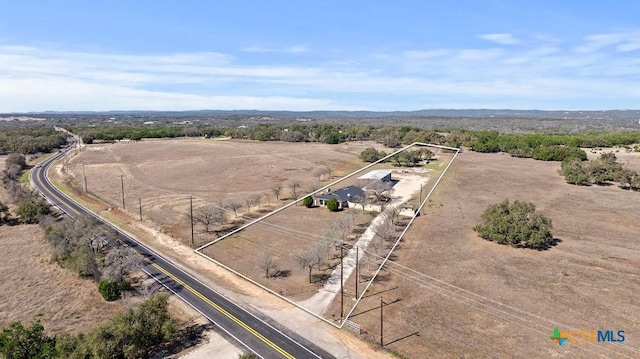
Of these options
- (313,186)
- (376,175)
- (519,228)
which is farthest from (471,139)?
(519,228)

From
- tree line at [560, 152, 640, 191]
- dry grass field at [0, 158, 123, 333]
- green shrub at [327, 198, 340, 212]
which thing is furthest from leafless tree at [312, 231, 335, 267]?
tree line at [560, 152, 640, 191]

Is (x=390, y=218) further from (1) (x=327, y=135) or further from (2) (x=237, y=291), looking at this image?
(1) (x=327, y=135)

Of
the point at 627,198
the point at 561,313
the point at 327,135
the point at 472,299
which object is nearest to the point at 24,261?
the point at 472,299

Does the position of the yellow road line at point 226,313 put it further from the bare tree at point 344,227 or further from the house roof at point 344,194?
the house roof at point 344,194

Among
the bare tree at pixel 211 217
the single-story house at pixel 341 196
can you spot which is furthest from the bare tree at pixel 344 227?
the bare tree at pixel 211 217

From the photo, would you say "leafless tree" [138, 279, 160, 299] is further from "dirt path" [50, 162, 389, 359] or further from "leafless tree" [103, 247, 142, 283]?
"dirt path" [50, 162, 389, 359]

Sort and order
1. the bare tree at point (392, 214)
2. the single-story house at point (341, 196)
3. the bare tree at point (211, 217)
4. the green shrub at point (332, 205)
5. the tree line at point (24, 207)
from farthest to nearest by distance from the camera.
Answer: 1. the single-story house at point (341, 196)
2. the green shrub at point (332, 205)
3. the tree line at point (24, 207)
4. the bare tree at point (211, 217)
5. the bare tree at point (392, 214)

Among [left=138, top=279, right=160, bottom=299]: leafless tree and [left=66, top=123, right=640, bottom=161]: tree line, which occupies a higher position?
→ [left=66, top=123, right=640, bottom=161]: tree line
